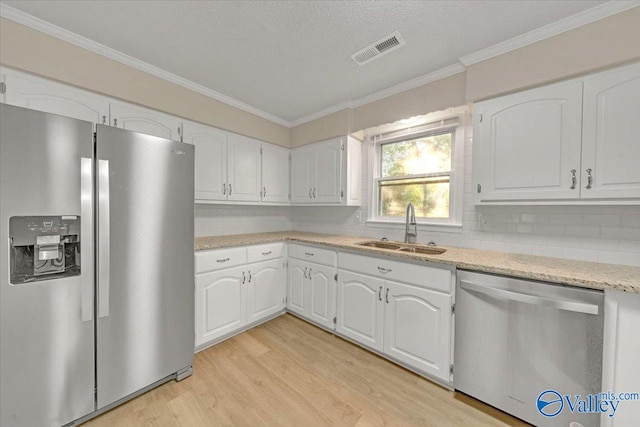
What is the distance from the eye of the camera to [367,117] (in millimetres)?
2656

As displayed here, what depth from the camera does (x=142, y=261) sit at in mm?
1577

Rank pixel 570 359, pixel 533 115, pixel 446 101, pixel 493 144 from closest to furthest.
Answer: pixel 570 359 → pixel 533 115 → pixel 493 144 → pixel 446 101

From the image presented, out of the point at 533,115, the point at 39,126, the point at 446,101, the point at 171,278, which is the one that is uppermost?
the point at 446,101

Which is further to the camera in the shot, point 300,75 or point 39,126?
point 300,75

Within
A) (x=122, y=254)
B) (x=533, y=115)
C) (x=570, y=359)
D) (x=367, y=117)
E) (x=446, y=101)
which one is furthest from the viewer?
(x=367, y=117)

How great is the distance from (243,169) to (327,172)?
1010 millimetres

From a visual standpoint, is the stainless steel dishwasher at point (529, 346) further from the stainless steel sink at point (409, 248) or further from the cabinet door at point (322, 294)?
the cabinet door at point (322, 294)

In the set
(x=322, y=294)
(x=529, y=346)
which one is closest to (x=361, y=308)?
(x=322, y=294)

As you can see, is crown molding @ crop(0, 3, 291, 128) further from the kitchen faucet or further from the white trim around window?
the kitchen faucet

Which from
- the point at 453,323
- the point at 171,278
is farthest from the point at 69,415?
the point at 453,323

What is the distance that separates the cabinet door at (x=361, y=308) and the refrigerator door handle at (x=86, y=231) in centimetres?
182

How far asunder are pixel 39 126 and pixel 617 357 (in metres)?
3.09

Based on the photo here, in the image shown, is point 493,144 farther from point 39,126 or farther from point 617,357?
point 39,126

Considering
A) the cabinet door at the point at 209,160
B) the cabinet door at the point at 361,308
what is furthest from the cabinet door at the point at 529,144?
the cabinet door at the point at 209,160
